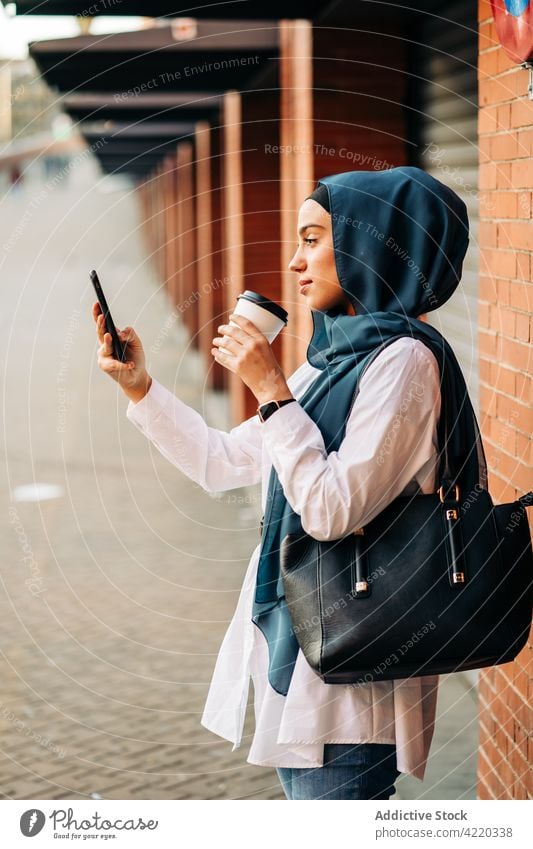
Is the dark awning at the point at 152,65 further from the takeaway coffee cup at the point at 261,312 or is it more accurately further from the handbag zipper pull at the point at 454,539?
the handbag zipper pull at the point at 454,539

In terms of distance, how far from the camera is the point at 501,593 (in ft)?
7.67

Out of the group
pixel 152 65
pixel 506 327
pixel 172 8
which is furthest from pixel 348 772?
pixel 152 65

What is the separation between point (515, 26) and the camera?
2.71 meters

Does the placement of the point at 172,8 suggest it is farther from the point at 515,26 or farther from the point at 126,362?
the point at 126,362

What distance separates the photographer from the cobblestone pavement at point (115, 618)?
452cm

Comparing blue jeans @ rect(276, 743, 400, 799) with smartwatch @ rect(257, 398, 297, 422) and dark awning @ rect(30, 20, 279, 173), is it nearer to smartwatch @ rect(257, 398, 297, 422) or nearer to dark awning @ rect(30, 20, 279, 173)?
smartwatch @ rect(257, 398, 297, 422)

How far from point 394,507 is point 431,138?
13.2ft

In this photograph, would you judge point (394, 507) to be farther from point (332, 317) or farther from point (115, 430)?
point (115, 430)

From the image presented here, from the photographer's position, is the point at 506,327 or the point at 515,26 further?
the point at 506,327

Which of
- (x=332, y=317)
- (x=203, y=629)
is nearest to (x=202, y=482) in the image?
(x=332, y=317)

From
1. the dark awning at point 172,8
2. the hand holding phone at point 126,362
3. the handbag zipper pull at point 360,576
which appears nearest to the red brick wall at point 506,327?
the handbag zipper pull at point 360,576

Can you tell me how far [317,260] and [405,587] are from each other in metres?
0.70

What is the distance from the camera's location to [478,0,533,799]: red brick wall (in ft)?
9.88

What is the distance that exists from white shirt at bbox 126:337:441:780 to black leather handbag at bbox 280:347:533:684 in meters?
0.06
